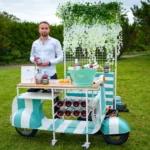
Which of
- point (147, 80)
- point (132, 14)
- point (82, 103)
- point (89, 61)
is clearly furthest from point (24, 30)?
point (82, 103)

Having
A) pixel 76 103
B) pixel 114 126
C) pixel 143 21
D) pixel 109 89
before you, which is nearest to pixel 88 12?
pixel 109 89

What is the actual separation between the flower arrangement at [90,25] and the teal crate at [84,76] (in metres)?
1.36

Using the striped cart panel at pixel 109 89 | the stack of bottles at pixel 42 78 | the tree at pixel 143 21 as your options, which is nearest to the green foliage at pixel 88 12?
the striped cart panel at pixel 109 89

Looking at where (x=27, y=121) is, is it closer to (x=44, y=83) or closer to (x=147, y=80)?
(x=44, y=83)

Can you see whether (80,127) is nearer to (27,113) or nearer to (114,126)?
(114,126)

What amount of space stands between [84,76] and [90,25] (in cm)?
148

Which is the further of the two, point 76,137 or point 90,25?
point 90,25

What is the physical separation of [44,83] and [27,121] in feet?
1.77

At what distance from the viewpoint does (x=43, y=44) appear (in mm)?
3854

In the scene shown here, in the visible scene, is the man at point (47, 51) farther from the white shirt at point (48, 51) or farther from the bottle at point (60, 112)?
the bottle at point (60, 112)

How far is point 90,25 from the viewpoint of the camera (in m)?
4.55

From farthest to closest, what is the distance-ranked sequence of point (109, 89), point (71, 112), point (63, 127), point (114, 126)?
1. point (109, 89)
2. point (71, 112)
3. point (63, 127)
4. point (114, 126)

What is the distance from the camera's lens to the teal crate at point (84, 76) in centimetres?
332

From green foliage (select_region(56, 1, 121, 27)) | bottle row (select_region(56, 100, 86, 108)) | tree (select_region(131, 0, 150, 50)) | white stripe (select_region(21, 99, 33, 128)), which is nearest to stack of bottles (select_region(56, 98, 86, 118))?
bottle row (select_region(56, 100, 86, 108))
